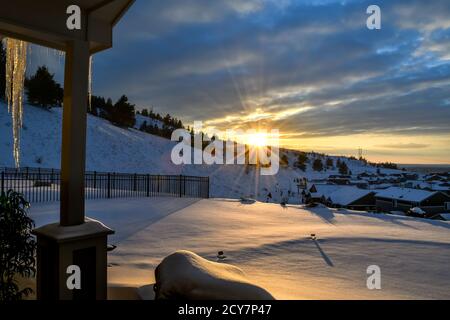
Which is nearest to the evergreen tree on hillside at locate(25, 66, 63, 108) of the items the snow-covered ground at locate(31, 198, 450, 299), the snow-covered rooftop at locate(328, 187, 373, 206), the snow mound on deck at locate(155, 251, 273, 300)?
the snow-covered ground at locate(31, 198, 450, 299)

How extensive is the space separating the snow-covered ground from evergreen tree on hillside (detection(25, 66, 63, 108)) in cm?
3455

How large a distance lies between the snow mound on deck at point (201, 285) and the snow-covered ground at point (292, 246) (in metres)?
1.00

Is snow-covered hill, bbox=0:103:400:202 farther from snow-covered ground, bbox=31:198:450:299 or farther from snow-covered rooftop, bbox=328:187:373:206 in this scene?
snow-covered ground, bbox=31:198:450:299

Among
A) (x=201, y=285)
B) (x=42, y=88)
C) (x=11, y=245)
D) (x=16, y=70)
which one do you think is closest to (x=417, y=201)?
(x=201, y=285)

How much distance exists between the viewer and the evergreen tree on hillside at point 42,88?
132 feet

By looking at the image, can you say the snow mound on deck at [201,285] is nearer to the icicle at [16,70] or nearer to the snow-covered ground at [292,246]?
the snow-covered ground at [292,246]

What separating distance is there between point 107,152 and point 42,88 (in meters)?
13.1

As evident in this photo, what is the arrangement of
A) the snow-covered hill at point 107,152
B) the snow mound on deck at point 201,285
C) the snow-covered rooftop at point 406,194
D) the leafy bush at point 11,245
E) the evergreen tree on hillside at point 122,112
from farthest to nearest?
the evergreen tree on hillside at point 122,112 → the snow-covered rooftop at point 406,194 → the snow-covered hill at point 107,152 → the leafy bush at point 11,245 → the snow mound on deck at point 201,285

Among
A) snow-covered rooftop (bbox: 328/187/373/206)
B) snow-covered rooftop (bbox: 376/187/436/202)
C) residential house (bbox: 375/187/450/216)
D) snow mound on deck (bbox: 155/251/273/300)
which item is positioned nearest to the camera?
snow mound on deck (bbox: 155/251/273/300)

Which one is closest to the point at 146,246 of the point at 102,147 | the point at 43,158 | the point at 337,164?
the point at 43,158

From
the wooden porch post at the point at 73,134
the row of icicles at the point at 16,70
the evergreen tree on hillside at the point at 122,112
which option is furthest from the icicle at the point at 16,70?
the evergreen tree on hillside at the point at 122,112

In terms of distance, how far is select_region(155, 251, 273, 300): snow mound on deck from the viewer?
2.95 m

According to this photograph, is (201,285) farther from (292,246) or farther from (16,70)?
(292,246)
